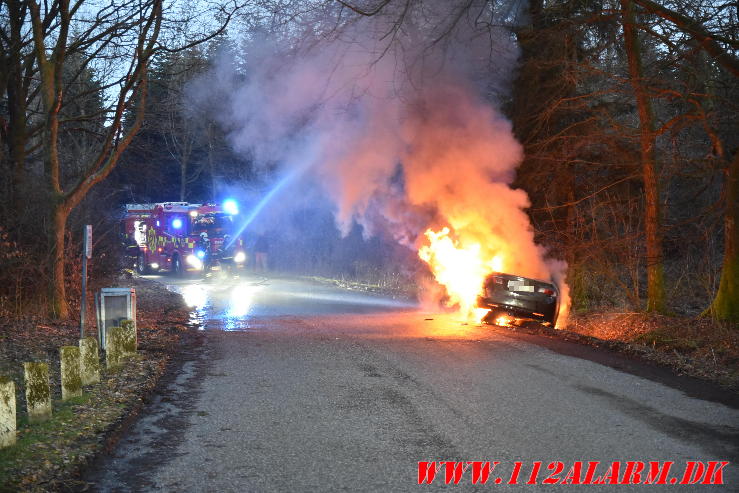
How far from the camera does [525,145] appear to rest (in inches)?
778

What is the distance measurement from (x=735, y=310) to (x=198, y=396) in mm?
9519

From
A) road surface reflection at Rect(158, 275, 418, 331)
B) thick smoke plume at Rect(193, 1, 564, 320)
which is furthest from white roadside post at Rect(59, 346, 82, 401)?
thick smoke plume at Rect(193, 1, 564, 320)

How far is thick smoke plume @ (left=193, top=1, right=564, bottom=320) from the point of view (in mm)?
18344

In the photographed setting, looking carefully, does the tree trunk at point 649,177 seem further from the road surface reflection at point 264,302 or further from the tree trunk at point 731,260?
the road surface reflection at point 264,302

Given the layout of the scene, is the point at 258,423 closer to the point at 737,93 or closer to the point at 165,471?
the point at 165,471

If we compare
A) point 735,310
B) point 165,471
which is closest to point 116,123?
point 165,471

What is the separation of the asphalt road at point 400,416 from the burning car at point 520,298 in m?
2.27

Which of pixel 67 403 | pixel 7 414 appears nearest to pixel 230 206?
pixel 67 403

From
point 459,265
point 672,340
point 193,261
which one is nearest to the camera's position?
point 672,340

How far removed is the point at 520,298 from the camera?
49.4 feet

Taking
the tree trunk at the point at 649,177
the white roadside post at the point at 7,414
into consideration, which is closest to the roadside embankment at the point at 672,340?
the tree trunk at the point at 649,177

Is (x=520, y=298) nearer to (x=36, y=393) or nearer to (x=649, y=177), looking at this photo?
(x=649, y=177)

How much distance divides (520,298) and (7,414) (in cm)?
1076

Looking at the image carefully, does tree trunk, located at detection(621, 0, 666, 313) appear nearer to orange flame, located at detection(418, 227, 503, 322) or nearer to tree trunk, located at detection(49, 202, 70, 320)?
orange flame, located at detection(418, 227, 503, 322)
